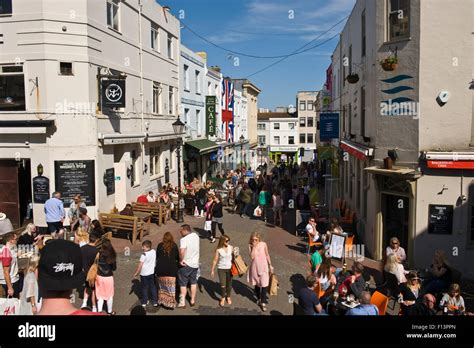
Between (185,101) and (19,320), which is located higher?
(185,101)

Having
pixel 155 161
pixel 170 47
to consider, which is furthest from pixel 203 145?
pixel 170 47

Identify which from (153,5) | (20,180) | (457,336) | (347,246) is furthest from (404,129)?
(153,5)

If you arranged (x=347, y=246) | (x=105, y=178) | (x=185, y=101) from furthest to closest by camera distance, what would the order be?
(x=185, y=101) → (x=105, y=178) → (x=347, y=246)

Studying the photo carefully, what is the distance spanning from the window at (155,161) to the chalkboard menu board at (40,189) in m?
7.84

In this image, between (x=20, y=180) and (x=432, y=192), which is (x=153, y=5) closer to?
(x=20, y=180)

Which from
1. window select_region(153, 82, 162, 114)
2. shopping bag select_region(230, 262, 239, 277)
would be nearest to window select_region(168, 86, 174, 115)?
window select_region(153, 82, 162, 114)

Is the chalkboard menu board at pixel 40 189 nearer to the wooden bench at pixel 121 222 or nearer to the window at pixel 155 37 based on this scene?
the wooden bench at pixel 121 222

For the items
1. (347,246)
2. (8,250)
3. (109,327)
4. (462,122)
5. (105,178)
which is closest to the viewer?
(109,327)

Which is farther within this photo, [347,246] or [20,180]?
[20,180]

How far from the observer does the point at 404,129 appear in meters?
12.0

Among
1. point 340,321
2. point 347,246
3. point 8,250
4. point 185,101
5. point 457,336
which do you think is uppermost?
point 185,101

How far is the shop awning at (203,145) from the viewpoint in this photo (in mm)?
27797

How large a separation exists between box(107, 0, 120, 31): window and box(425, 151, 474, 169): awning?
1230cm

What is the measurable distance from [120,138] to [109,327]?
47.3 ft
